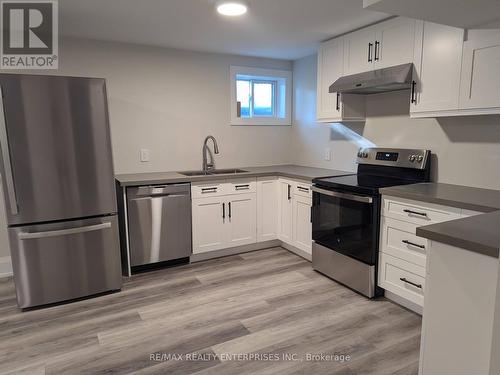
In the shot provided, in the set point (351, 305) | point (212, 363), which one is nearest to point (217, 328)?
point (212, 363)

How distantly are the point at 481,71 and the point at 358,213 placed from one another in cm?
126

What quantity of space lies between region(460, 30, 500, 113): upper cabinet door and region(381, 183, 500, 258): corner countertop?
0.59 m

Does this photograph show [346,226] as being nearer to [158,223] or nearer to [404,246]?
[404,246]

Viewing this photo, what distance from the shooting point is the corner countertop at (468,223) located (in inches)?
43.4

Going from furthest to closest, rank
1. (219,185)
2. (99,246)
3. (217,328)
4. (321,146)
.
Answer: (321,146)
(219,185)
(99,246)
(217,328)

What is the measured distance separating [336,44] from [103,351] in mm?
3192

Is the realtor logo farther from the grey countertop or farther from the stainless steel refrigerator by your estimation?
the grey countertop

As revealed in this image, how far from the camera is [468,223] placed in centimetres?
131

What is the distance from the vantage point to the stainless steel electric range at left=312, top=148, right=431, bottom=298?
2.70 m

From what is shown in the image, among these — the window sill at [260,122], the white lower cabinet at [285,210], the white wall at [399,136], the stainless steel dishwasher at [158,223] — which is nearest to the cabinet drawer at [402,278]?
the white wall at [399,136]

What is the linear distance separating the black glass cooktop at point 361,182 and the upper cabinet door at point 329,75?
64 centimetres

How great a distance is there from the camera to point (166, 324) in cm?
245

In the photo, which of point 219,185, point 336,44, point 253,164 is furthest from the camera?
point 253,164

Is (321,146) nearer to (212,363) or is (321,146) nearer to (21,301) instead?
(212,363)
